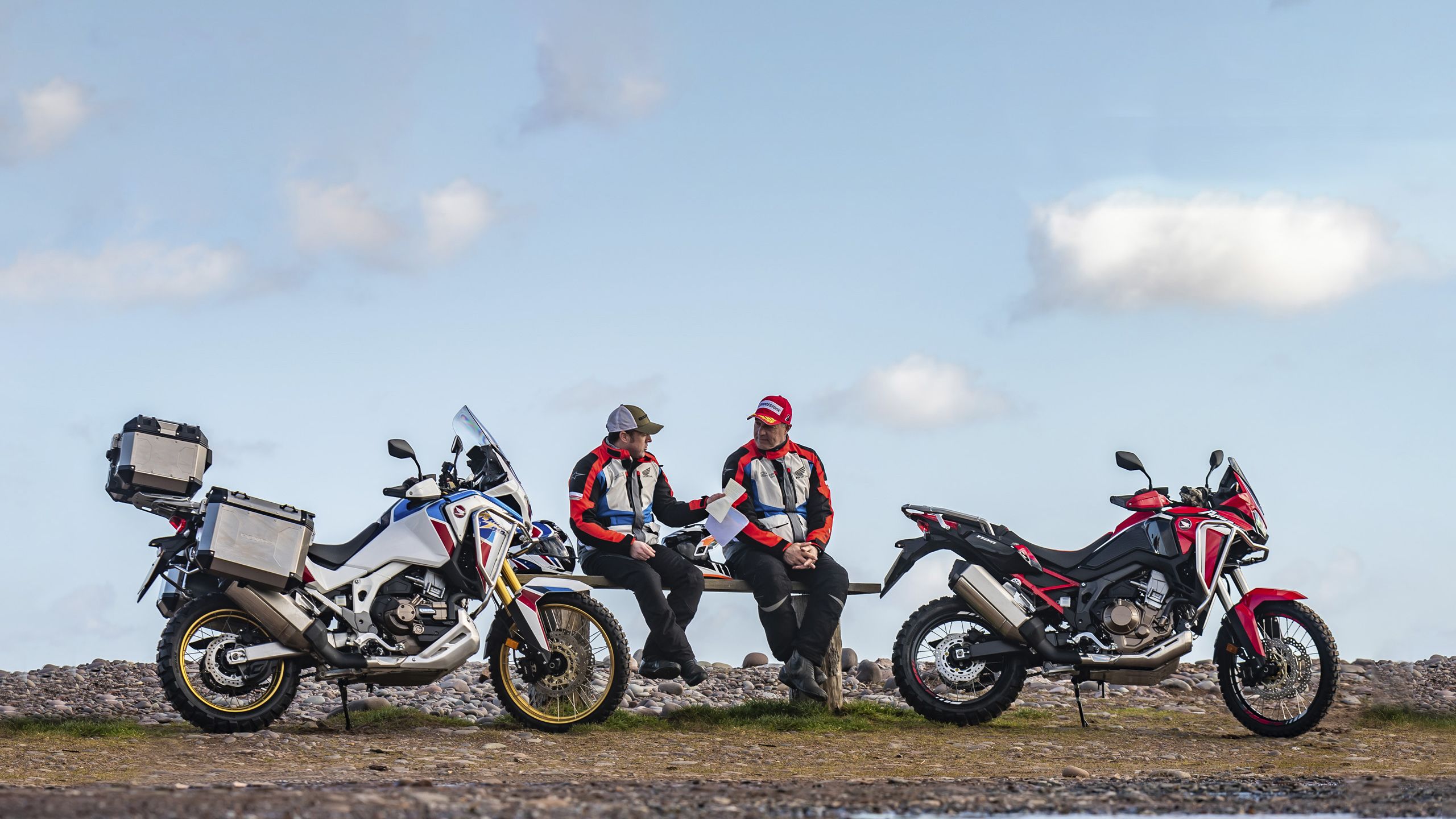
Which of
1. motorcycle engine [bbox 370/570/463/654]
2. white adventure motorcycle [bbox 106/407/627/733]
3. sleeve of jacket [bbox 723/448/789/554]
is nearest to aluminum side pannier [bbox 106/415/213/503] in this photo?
white adventure motorcycle [bbox 106/407/627/733]

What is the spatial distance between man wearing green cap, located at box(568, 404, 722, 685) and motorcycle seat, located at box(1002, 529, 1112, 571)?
7.05 ft

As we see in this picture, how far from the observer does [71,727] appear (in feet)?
32.6

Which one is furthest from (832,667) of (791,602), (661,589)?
(661,589)

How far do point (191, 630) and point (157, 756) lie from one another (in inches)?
33.2

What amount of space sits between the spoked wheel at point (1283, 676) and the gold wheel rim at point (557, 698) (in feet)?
13.7

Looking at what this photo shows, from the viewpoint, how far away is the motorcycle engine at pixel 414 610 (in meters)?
9.57

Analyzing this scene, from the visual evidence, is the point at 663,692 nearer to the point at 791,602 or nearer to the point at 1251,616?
the point at 791,602

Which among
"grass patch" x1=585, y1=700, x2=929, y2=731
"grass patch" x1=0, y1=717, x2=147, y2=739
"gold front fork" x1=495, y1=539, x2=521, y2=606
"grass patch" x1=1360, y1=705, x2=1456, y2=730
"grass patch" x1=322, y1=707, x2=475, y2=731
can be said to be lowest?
"grass patch" x1=0, y1=717, x2=147, y2=739

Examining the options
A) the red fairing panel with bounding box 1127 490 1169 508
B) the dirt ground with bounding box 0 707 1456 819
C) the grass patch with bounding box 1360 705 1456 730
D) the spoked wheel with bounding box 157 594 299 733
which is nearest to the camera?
the dirt ground with bounding box 0 707 1456 819

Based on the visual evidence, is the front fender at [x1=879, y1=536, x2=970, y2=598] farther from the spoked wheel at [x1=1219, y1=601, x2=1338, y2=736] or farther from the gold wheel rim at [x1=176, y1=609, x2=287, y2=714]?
the gold wheel rim at [x1=176, y1=609, x2=287, y2=714]

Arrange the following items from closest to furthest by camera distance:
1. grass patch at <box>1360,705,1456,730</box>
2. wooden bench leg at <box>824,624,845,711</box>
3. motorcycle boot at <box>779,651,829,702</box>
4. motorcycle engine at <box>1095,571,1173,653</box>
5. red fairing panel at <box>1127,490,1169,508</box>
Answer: motorcycle engine at <box>1095,571,1173,653</box> < red fairing panel at <box>1127,490,1169,508</box> < motorcycle boot at <box>779,651,829,702</box> < wooden bench leg at <box>824,624,845,711</box> < grass patch at <box>1360,705,1456,730</box>

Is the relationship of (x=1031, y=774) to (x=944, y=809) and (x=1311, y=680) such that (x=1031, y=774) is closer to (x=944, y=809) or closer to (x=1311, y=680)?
(x=944, y=809)

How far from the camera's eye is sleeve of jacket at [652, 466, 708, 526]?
10.7 meters

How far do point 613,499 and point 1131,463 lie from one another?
3.65 m
